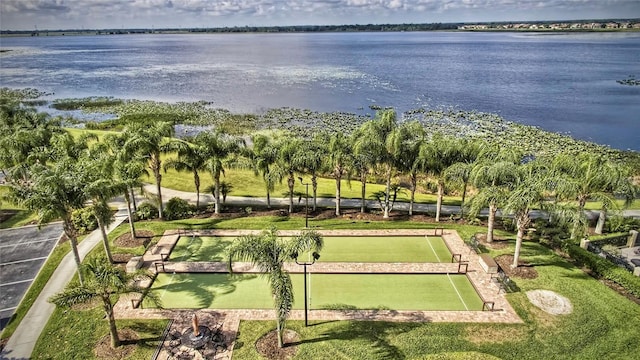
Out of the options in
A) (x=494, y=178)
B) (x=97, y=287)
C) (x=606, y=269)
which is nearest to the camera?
(x=97, y=287)

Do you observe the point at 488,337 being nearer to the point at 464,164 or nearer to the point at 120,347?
the point at 464,164

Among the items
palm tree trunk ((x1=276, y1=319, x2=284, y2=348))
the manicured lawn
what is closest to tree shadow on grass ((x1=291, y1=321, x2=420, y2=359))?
the manicured lawn

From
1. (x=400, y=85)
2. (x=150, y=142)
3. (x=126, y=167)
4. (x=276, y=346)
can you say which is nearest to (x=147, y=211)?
(x=126, y=167)

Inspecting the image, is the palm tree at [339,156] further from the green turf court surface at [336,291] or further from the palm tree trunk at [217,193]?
the green turf court surface at [336,291]

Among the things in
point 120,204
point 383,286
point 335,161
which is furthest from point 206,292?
point 120,204

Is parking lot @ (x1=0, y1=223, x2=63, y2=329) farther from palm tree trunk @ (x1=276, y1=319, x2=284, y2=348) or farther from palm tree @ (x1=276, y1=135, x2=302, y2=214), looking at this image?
palm tree @ (x1=276, y1=135, x2=302, y2=214)

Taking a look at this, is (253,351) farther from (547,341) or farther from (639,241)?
(639,241)

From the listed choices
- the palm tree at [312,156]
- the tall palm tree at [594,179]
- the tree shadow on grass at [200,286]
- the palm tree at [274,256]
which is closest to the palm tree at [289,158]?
the palm tree at [312,156]
